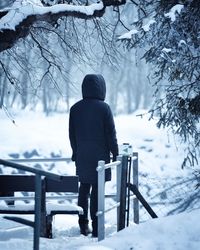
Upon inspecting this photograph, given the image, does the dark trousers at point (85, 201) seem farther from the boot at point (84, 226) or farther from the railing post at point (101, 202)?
the railing post at point (101, 202)

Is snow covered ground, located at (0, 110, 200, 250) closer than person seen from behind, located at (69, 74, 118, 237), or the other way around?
snow covered ground, located at (0, 110, 200, 250)

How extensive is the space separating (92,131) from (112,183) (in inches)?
757

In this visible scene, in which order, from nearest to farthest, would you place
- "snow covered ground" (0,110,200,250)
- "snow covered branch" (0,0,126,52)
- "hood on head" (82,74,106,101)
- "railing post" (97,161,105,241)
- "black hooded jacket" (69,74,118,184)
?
"snow covered ground" (0,110,200,250) < "railing post" (97,161,105,241) < "black hooded jacket" (69,74,118,184) < "hood on head" (82,74,106,101) < "snow covered branch" (0,0,126,52)

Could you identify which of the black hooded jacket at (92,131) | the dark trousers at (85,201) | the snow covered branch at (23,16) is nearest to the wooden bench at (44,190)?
the dark trousers at (85,201)

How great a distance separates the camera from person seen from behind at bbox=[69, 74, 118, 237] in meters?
6.96

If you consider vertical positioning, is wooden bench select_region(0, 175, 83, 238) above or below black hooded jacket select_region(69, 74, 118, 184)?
below

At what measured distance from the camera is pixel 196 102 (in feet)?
25.7

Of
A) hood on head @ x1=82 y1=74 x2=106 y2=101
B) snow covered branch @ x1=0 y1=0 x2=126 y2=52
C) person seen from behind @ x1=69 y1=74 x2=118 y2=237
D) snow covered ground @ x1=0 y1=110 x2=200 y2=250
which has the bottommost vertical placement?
snow covered ground @ x1=0 y1=110 x2=200 y2=250

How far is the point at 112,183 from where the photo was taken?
85.3 feet

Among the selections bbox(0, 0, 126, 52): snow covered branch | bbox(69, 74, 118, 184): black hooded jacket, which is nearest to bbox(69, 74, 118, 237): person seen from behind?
bbox(69, 74, 118, 184): black hooded jacket

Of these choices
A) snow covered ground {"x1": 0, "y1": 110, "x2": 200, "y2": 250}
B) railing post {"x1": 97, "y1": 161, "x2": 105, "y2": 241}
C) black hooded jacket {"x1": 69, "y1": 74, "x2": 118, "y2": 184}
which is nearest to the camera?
snow covered ground {"x1": 0, "y1": 110, "x2": 200, "y2": 250}

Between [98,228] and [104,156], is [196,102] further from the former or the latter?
[98,228]

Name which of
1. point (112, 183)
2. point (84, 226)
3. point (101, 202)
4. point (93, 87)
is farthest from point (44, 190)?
point (112, 183)

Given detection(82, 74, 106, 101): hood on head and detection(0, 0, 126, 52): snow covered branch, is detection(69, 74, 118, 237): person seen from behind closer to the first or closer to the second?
detection(82, 74, 106, 101): hood on head
